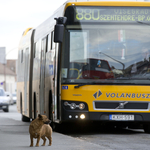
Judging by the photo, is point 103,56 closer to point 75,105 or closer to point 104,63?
point 104,63

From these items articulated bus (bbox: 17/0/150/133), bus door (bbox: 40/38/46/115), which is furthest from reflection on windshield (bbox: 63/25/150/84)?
bus door (bbox: 40/38/46/115)

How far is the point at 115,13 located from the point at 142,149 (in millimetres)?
4281

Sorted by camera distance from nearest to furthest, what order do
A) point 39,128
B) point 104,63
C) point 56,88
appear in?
1. point 39,128
2. point 104,63
3. point 56,88

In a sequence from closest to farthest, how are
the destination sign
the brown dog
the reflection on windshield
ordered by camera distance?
1. the brown dog
2. the reflection on windshield
3. the destination sign

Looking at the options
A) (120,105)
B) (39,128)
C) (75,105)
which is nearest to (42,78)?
(75,105)

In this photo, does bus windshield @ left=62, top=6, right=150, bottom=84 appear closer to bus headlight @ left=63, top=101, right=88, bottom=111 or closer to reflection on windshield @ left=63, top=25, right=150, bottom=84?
reflection on windshield @ left=63, top=25, right=150, bottom=84

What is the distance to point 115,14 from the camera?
1288 cm

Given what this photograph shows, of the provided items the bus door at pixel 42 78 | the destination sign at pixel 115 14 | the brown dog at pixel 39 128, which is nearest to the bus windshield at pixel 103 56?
the destination sign at pixel 115 14

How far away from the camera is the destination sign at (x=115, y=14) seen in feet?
41.9

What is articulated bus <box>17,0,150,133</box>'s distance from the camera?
12.5m

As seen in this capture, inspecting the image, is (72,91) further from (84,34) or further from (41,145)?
(41,145)

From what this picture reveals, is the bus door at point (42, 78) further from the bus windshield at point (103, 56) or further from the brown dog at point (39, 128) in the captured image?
the brown dog at point (39, 128)

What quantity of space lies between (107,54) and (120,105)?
52.3 inches

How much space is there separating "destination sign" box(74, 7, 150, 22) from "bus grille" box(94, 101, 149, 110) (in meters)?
2.11
